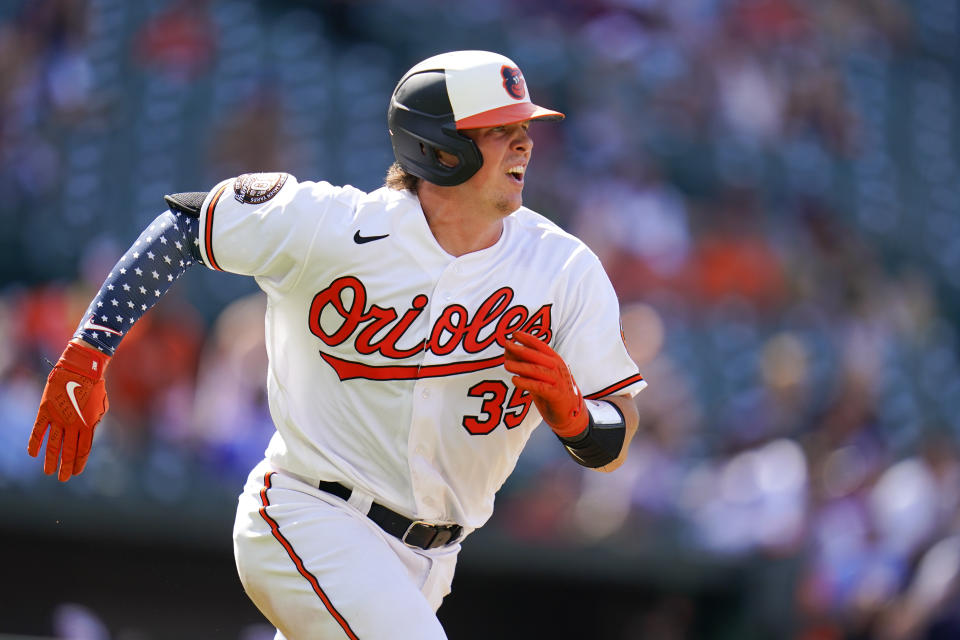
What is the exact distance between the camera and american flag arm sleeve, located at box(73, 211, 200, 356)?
3141mm

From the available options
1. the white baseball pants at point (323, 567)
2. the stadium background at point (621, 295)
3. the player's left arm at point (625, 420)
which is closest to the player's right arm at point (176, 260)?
the white baseball pants at point (323, 567)

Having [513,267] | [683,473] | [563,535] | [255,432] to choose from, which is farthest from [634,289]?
[513,267]

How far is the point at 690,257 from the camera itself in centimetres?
809

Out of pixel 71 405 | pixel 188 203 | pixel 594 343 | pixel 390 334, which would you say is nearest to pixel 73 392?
pixel 71 405

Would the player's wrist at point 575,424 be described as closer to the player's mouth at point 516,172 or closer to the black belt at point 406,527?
the black belt at point 406,527

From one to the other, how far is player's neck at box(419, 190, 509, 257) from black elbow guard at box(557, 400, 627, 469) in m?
0.49

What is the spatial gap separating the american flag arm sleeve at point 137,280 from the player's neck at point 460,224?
1.88ft

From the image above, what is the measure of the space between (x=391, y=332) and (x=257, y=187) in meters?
0.47

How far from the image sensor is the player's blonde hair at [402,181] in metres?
3.35

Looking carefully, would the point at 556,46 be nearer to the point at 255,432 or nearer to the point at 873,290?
the point at 873,290

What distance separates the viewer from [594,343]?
317cm

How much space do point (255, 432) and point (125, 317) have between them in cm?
278

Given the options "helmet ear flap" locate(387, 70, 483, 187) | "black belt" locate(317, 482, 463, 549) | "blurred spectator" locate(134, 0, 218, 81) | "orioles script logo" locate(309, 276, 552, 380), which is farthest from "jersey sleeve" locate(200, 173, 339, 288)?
"blurred spectator" locate(134, 0, 218, 81)

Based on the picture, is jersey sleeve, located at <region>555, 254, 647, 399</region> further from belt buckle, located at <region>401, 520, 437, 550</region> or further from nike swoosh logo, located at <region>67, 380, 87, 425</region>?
nike swoosh logo, located at <region>67, 380, 87, 425</region>
